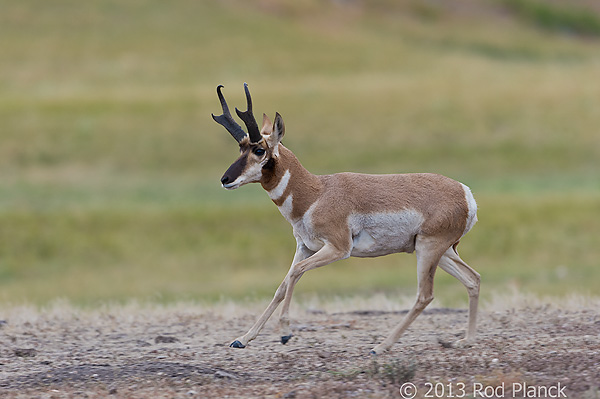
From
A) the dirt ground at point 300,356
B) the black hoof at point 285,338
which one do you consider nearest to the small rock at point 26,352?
the dirt ground at point 300,356

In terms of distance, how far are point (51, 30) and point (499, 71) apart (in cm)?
3061

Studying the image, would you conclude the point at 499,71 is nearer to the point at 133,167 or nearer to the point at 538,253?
the point at 133,167

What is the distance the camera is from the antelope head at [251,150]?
29.9 feet

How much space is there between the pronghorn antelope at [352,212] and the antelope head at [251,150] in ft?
0.03

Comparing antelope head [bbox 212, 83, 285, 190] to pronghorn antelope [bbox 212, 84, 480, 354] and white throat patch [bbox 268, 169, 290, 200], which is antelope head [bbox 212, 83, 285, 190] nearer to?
pronghorn antelope [bbox 212, 84, 480, 354]

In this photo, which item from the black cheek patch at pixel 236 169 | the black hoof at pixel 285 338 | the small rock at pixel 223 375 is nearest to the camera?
the small rock at pixel 223 375

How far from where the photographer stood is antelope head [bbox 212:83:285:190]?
359 inches

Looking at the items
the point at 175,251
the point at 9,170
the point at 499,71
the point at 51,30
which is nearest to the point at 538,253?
the point at 175,251

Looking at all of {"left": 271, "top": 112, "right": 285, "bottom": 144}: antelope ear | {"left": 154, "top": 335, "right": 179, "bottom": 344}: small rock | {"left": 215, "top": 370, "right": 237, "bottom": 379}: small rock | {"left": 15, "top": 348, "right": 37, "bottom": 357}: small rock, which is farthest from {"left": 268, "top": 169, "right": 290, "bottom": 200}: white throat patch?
{"left": 15, "top": 348, "right": 37, "bottom": 357}: small rock

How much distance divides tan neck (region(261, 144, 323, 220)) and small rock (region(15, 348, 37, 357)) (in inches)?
127

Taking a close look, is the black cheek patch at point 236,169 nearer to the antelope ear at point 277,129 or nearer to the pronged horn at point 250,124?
the pronged horn at point 250,124

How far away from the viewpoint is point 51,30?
60750 mm

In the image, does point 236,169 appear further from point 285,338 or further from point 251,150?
point 285,338

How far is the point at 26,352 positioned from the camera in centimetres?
980
